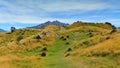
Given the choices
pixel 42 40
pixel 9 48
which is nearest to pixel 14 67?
pixel 9 48

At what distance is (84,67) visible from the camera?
4209cm

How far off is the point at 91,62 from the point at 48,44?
47.1 metres

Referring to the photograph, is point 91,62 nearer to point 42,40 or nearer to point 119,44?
point 119,44

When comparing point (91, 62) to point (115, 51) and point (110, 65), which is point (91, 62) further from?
point (115, 51)

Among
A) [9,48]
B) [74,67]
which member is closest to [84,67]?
[74,67]

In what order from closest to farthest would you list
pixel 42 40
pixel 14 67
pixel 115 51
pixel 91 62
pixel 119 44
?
pixel 14 67, pixel 91 62, pixel 115 51, pixel 119 44, pixel 42 40

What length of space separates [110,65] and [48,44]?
51.5m

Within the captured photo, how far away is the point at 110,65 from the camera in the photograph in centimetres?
4269

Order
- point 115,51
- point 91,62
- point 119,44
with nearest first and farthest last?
point 91,62 < point 115,51 < point 119,44

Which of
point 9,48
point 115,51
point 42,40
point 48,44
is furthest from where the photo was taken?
point 42,40

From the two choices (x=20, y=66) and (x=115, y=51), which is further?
(x=115, y=51)

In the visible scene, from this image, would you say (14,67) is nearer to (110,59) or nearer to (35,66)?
(35,66)

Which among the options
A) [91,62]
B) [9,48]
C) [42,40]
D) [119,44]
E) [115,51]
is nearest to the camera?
[91,62]

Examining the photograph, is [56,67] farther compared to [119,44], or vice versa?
[119,44]
